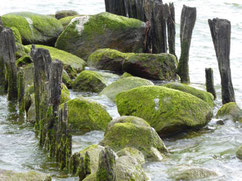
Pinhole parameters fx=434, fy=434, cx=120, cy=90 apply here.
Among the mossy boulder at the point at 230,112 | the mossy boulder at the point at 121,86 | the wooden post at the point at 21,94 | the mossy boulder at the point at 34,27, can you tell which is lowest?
A: the mossy boulder at the point at 230,112

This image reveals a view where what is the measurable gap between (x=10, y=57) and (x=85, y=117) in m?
2.74

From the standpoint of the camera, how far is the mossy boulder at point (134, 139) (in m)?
7.37

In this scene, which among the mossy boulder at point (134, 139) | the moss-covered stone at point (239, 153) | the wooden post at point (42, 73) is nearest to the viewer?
the mossy boulder at point (134, 139)

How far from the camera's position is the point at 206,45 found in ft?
67.5

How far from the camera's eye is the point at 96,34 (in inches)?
593

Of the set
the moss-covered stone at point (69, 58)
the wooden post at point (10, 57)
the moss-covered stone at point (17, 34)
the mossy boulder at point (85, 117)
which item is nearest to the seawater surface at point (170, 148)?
the mossy boulder at point (85, 117)

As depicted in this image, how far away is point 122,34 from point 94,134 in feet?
23.7

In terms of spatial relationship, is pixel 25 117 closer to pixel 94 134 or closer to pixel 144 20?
pixel 94 134

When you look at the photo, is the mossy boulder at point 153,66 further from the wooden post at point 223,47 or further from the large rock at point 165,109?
the large rock at point 165,109

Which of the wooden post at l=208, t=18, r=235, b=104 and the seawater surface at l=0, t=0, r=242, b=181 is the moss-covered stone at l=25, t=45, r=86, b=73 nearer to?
the seawater surface at l=0, t=0, r=242, b=181

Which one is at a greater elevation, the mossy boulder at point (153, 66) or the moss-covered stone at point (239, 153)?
the mossy boulder at point (153, 66)

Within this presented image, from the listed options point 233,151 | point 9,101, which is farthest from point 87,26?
point 233,151

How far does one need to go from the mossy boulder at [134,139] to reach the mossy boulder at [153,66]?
5.47 m

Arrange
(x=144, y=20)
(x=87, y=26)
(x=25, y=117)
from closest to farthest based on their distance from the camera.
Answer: (x=25, y=117)
(x=87, y=26)
(x=144, y=20)
